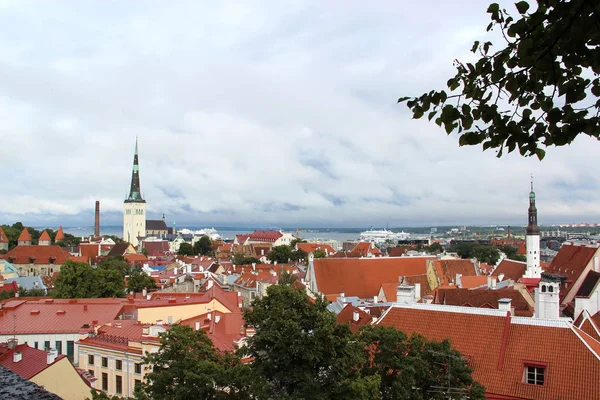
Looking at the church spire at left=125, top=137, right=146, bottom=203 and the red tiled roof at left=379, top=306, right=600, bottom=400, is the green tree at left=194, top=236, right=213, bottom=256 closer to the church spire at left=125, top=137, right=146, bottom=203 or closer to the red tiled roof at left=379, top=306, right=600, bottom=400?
the church spire at left=125, top=137, right=146, bottom=203

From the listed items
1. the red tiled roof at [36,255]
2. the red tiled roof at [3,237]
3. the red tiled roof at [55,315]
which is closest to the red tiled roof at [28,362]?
the red tiled roof at [55,315]

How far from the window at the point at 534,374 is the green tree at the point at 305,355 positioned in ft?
23.3

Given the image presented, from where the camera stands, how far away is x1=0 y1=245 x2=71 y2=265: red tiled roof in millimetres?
88250

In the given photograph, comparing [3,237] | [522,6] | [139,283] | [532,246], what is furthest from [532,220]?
[3,237]

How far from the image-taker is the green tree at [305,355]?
1193 cm

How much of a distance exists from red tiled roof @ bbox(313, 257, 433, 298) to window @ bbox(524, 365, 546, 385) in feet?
109

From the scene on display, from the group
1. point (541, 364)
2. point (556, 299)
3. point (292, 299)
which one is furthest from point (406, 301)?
point (292, 299)

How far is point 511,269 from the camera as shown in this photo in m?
56.4

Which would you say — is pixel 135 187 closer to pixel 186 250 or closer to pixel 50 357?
pixel 186 250

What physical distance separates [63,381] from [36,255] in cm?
7774

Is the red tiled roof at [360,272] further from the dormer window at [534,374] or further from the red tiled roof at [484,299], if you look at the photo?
the dormer window at [534,374]

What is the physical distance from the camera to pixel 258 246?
13050 cm

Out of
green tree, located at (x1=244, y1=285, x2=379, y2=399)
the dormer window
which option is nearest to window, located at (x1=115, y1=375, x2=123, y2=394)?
green tree, located at (x1=244, y1=285, x2=379, y2=399)

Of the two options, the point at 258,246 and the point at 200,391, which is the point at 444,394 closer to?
the point at 200,391
